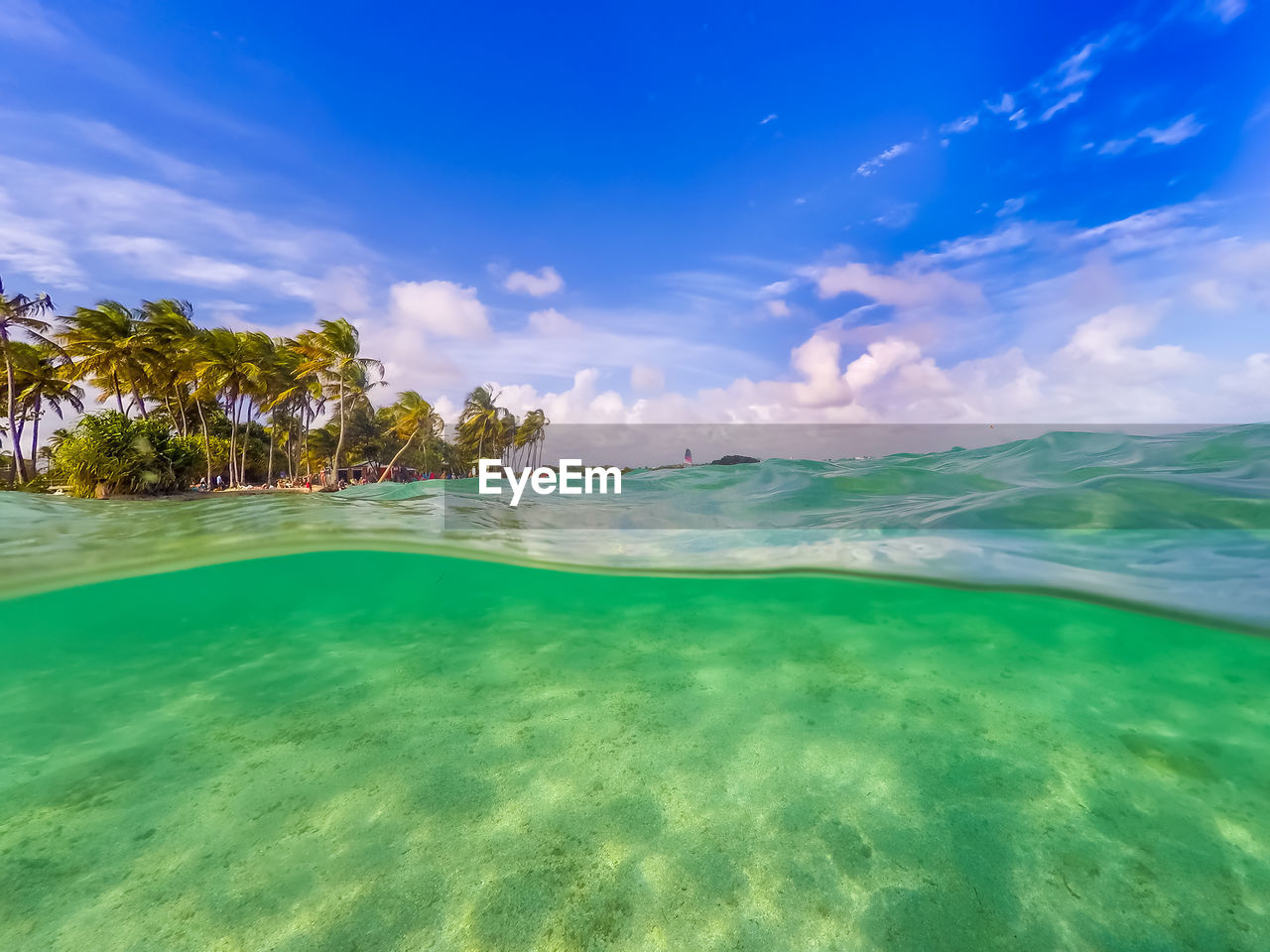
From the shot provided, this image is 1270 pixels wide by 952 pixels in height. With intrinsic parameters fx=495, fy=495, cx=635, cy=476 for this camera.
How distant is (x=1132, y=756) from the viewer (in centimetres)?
342

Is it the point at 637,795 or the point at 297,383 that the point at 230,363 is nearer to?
the point at 297,383

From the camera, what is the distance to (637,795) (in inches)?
117

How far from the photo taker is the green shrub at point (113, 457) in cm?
2036

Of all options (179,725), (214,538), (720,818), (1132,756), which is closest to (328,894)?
(720,818)

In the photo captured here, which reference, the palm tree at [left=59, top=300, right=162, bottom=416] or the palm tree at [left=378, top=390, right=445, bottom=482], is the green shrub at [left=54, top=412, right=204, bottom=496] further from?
the palm tree at [left=378, top=390, right=445, bottom=482]

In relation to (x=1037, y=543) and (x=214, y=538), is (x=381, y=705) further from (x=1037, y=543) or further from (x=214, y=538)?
(x=1037, y=543)

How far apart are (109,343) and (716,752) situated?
3914cm

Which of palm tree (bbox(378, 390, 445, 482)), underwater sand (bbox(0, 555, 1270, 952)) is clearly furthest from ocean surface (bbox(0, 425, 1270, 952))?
palm tree (bbox(378, 390, 445, 482))

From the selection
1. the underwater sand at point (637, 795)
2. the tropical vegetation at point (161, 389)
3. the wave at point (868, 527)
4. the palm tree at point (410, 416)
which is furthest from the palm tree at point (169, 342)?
the underwater sand at point (637, 795)

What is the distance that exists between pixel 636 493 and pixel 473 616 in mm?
7441

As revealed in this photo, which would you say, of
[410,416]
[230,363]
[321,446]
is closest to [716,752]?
[230,363]

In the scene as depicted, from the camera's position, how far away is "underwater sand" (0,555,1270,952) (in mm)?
2145

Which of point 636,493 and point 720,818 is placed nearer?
point 720,818

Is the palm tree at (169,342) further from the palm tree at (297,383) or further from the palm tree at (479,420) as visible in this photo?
the palm tree at (479,420)
